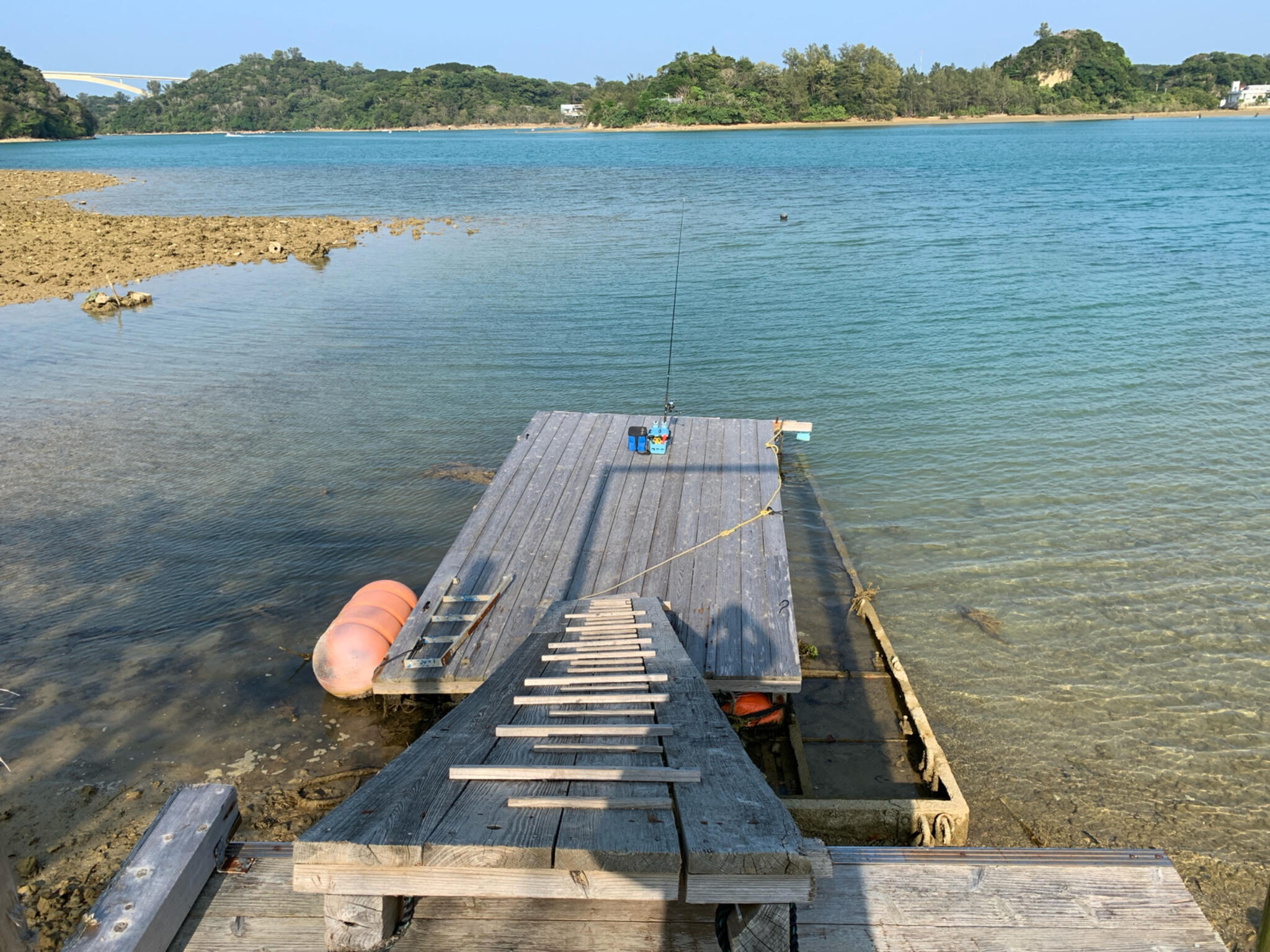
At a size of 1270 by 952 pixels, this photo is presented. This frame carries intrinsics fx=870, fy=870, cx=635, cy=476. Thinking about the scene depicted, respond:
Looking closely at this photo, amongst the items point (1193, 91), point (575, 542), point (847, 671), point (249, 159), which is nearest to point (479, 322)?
point (575, 542)

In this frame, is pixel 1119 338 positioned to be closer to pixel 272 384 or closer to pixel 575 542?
pixel 575 542

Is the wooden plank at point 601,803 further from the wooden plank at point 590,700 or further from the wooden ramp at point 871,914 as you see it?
the wooden plank at point 590,700

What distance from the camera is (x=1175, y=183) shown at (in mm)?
49875

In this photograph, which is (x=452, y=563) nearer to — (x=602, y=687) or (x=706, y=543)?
(x=706, y=543)

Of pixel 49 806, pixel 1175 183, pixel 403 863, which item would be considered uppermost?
pixel 1175 183

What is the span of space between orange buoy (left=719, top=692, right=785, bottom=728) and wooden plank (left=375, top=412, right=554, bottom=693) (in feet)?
7.93

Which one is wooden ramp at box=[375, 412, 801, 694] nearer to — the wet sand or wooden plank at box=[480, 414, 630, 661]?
wooden plank at box=[480, 414, 630, 661]

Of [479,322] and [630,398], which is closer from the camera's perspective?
[630,398]

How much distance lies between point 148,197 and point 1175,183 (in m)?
58.3

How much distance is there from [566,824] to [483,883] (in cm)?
25

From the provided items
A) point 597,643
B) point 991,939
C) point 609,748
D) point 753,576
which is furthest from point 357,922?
point 753,576

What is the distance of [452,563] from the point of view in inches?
330

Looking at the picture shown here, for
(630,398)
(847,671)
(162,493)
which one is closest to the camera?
(847,671)

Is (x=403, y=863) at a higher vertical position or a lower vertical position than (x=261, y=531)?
higher
